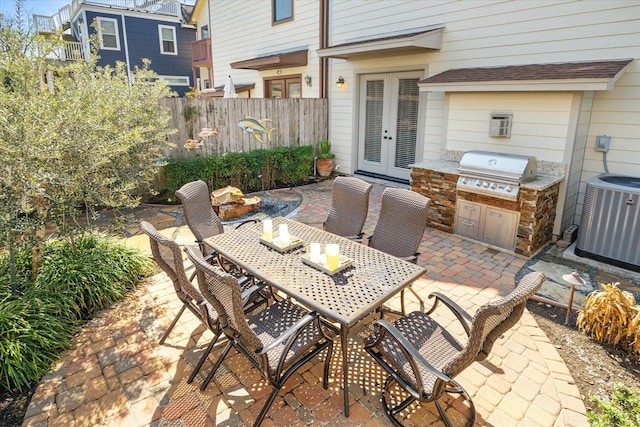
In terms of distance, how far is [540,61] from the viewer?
18.9 feet

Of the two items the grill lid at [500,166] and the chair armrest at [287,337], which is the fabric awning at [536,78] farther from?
the chair armrest at [287,337]

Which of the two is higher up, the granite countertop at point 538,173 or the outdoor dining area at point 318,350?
the granite countertop at point 538,173

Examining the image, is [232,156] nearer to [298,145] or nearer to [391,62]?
[298,145]

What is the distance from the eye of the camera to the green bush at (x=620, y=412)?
1660mm

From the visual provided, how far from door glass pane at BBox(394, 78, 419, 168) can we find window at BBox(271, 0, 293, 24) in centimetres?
442

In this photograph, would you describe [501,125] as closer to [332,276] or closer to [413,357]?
[332,276]

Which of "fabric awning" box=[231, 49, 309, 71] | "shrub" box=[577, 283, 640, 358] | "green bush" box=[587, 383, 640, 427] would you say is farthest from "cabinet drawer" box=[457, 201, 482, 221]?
"fabric awning" box=[231, 49, 309, 71]

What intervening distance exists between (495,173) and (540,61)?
2193mm

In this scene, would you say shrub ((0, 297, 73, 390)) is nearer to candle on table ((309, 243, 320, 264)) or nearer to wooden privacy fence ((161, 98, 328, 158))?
candle on table ((309, 243, 320, 264))

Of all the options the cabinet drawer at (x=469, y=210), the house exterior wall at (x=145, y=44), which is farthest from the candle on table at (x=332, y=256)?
the house exterior wall at (x=145, y=44)

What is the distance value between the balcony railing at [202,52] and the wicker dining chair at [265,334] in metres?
13.9

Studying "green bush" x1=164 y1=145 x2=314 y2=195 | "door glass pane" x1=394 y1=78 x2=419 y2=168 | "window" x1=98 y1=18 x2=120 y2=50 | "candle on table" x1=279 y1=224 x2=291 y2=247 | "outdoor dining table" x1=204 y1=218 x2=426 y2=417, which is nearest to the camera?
"outdoor dining table" x1=204 y1=218 x2=426 y2=417

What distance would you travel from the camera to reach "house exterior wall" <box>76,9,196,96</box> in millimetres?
17531

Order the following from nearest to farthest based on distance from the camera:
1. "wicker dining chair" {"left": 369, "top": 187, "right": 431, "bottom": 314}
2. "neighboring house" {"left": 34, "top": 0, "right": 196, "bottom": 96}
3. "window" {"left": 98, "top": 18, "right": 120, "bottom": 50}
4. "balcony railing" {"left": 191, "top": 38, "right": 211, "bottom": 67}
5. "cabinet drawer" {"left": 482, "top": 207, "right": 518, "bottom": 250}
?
"wicker dining chair" {"left": 369, "top": 187, "right": 431, "bottom": 314}
"cabinet drawer" {"left": 482, "top": 207, "right": 518, "bottom": 250}
"balcony railing" {"left": 191, "top": 38, "right": 211, "bottom": 67}
"neighboring house" {"left": 34, "top": 0, "right": 196, "bottom": 96}
"window" {"left": 98, "top": 18, "right": 120, "bottom": 50}
